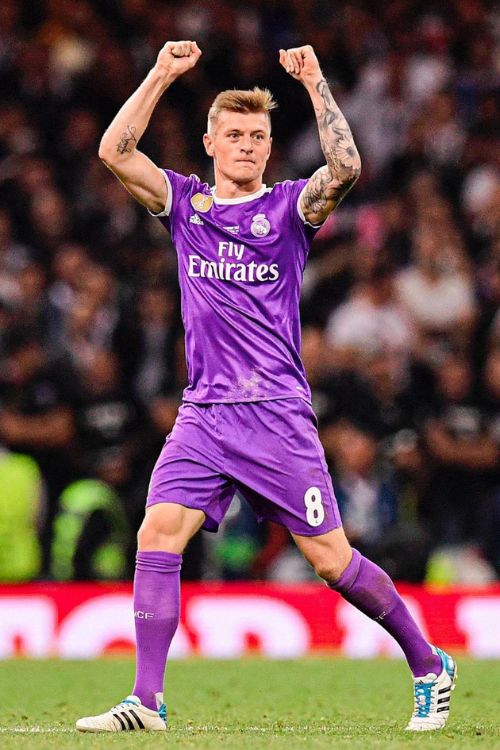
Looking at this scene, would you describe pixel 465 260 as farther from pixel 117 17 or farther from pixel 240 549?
pixel 117 17

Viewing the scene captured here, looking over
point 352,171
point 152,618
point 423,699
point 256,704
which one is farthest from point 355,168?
point 256,704

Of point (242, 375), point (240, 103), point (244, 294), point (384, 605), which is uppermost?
point (240, 103)

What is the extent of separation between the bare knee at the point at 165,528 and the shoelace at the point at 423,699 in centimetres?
109

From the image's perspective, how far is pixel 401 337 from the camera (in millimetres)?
11672

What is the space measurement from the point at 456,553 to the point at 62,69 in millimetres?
6516

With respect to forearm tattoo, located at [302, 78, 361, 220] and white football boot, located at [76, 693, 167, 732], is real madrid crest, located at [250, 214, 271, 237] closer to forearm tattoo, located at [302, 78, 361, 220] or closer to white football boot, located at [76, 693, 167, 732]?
forearm tattoo, located at [302, 78, 361, 220]

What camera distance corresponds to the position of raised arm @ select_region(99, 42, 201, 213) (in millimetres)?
5828

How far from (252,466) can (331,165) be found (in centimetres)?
118

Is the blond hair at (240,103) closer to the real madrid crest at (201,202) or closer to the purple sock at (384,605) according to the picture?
the real madrid crest at (201,202)

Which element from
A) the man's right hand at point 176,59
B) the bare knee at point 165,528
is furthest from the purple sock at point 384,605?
the man's right hand at point 176,59

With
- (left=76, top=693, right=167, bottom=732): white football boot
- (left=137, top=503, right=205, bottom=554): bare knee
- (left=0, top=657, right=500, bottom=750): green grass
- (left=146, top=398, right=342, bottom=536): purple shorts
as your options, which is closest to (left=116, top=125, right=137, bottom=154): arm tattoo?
(left=146, top=398, right=342, bottom=536): purple shorts

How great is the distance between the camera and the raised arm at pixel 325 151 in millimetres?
5688

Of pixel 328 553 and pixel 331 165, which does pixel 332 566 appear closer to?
pixel 328 553

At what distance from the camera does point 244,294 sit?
578cm
